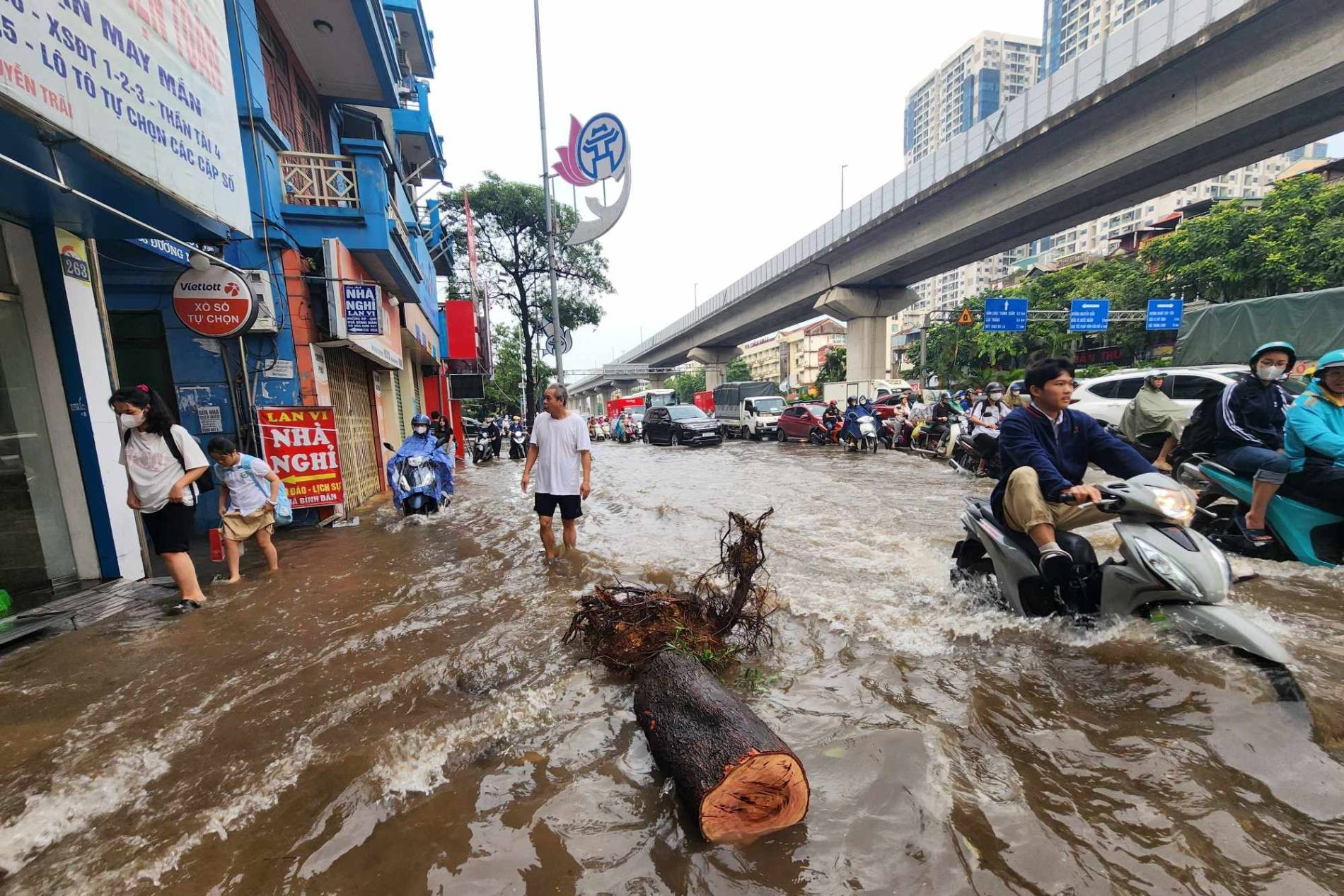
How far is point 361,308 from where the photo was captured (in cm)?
787

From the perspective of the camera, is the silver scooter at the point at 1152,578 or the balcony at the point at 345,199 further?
the balcony at the point at 345,199

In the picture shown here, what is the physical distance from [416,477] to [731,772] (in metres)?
6.87

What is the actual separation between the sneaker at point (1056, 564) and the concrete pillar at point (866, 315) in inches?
973

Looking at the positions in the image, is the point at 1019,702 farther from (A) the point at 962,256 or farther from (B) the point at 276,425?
(A) the point at 962,256

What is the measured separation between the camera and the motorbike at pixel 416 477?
756 cm

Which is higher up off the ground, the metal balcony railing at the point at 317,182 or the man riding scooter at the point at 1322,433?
the metal balcony railing at the point at 317,182

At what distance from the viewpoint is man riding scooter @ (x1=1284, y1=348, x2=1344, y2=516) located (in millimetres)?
3682

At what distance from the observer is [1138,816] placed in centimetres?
188

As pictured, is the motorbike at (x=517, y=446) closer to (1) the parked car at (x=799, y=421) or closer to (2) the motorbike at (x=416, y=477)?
(1) the parked car at (x=799, y=421)

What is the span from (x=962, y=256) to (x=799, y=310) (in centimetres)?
999

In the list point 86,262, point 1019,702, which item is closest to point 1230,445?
point 1019,702

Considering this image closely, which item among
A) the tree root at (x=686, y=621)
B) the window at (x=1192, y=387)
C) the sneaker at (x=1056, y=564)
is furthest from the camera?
the window at (x=1192, y=387)

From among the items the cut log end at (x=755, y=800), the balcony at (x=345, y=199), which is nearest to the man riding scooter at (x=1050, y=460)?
the cut log end at (x=755, y=800)

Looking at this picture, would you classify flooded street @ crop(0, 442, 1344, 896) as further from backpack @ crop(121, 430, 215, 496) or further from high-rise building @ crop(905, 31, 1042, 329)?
high-rise building @ crop(905, 31, 1042, 329)
